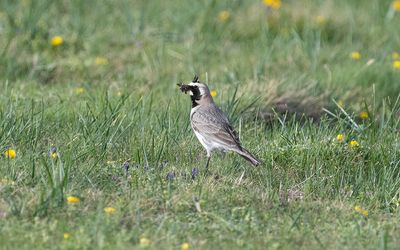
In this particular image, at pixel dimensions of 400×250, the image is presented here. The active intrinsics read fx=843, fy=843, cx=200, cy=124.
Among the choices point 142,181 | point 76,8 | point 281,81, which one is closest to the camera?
point 142,181

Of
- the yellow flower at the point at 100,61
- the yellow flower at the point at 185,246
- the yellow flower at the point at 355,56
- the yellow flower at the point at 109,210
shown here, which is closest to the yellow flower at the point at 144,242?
the yellow flower at the point at 185,246

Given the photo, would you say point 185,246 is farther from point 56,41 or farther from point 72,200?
point 56,41

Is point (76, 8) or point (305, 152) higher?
point (76, 8)

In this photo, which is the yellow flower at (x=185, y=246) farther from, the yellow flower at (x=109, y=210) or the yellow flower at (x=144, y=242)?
the yellow flower at (x=109, y=210)

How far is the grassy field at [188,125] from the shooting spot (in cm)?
525

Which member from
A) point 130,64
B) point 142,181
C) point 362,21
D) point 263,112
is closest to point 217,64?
point 130,64

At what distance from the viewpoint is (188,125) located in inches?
280

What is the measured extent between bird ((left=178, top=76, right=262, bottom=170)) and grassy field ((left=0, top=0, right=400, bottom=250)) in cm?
13

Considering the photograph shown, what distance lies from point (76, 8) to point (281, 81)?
2.92 metres

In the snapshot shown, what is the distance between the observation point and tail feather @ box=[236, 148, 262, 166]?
242 inches

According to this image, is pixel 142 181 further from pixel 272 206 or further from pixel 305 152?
pixel 305 152

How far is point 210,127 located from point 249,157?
0.58m

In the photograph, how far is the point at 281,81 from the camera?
8.37m

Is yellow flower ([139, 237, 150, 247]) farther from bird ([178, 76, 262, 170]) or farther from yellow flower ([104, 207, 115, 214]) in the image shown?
bird ([178, 76, 262, 170])
